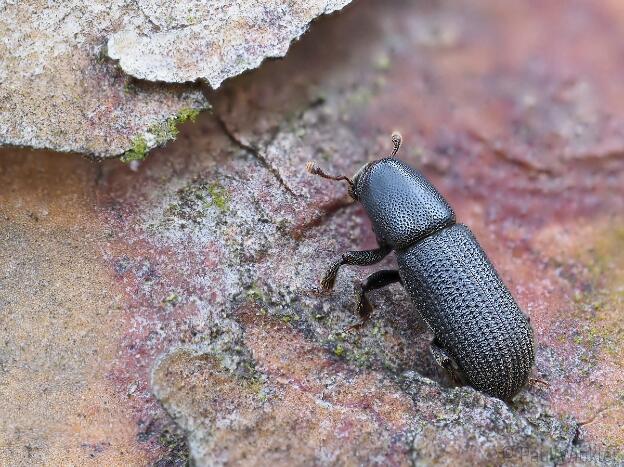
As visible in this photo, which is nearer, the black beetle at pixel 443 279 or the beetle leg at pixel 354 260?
the black beetle at pixel 443 279

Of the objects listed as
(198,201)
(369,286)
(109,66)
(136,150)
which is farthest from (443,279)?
(109,66)

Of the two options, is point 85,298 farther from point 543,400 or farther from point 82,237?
point 543,400

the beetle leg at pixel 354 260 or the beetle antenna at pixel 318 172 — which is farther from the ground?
the beetle antenna at pixel 318 172

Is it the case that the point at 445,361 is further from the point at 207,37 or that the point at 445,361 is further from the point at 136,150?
the point at 207,37

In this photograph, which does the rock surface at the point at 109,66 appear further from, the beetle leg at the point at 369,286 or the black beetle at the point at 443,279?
the beetle leg at the point at 369,286

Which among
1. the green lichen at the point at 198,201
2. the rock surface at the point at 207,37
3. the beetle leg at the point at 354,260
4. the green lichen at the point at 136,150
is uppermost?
the rock surface at the point at 207,37

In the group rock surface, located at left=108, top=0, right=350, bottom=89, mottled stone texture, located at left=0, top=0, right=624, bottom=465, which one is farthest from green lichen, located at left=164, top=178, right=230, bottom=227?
rock surface, located at left=108, top=0, right=350, bottom=89

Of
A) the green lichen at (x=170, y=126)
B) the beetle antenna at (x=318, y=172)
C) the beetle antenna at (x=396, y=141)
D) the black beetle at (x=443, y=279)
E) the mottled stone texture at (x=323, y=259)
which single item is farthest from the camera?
the beetle antenna at (x=396, y=141)

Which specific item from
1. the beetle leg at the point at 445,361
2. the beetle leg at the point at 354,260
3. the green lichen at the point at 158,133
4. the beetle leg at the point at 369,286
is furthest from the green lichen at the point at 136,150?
the beetle leg at the point at 445,361
